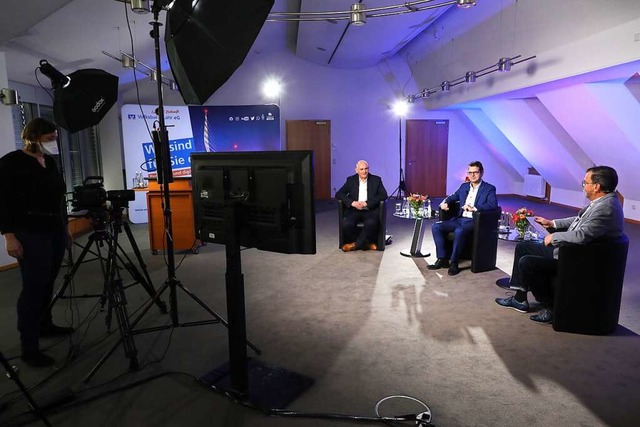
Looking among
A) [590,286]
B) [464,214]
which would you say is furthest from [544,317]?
[464,214]

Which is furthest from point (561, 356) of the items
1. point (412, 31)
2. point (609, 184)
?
point (412, 31)

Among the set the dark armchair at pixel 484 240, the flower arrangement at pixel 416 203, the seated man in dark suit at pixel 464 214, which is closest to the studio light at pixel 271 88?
the flower arrangement at pixel 416 203

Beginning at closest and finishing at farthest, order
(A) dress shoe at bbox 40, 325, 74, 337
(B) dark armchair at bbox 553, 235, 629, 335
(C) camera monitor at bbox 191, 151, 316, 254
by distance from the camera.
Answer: (C) camera monitor at bbox 191, 151, 316, 254, (B) dark armchair at bbox 553, 235, 629, 335, (A) dress shoe at bbox 40, 325, 74, 337

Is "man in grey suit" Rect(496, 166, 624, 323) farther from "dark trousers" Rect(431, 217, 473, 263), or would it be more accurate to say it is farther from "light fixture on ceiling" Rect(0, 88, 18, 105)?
"light fixture on ceiling" Rect(0, 88, 18, 105)

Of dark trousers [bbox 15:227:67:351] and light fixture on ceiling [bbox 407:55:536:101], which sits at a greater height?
light fixture on ceiling [bbox 407:55:536:101]

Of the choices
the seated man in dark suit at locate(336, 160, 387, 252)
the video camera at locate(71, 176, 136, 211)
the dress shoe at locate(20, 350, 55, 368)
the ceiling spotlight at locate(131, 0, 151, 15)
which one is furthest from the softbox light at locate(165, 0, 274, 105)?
the seated man in dark suit at locate(336, 160, 387, 252)

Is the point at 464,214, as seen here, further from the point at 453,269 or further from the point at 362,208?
the point at 362,208

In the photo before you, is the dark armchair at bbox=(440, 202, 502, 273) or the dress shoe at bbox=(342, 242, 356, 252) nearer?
the dark armchair at bbox=(440, 202, 502, 273)

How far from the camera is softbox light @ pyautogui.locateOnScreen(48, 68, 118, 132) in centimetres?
324

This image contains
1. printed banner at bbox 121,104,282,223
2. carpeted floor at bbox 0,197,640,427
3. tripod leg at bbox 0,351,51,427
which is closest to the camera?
tripod leg at bbox 0,351,51,427

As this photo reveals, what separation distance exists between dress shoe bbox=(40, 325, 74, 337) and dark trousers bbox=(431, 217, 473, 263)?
3626 millimetres

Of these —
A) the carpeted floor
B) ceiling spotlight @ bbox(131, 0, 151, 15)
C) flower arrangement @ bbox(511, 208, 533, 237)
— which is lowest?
the carpeted floor

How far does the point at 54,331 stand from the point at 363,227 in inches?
141

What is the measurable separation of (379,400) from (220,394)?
0.87 m
